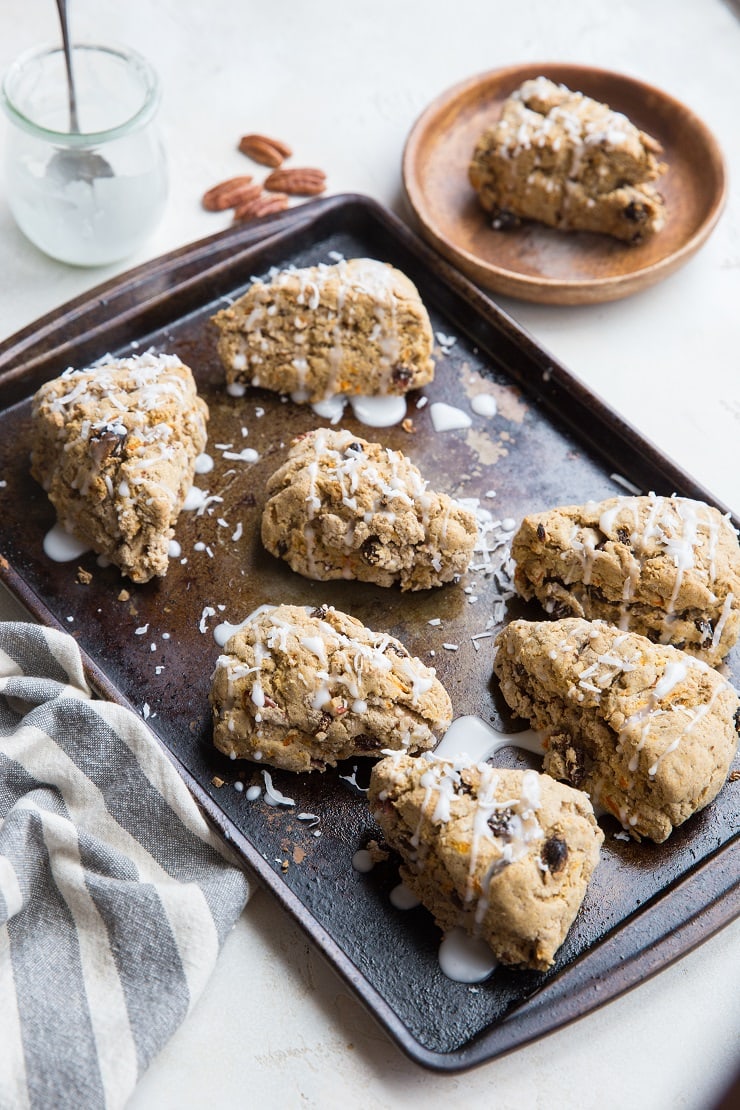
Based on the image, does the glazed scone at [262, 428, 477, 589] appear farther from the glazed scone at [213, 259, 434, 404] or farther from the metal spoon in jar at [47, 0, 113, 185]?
the metal spoon in jar at [47, 0, 113, 185]

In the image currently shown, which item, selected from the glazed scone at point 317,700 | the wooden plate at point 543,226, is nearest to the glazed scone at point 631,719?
the glazed scone at point 317,700

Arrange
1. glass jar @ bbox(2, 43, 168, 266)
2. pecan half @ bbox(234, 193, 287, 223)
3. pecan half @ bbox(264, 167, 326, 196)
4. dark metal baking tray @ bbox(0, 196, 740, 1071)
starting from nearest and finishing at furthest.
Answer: dark metal baking tray @ bbox(0, 196, 740, 1071) → glass jar @ bbox(2, 43, 168, 266) → pecan half @ bbox(234, 193, 287, 223) → pecan half @ bbox(264, 167, 326, 196)

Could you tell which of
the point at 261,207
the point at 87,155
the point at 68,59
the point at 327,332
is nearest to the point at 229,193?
the point at 261,207

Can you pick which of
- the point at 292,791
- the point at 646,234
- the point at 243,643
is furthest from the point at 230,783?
the point at 646,234

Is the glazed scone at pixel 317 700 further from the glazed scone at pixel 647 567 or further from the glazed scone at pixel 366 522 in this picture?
the glazed scone at pixel 647 567

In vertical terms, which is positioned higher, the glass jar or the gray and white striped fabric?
the glass jar

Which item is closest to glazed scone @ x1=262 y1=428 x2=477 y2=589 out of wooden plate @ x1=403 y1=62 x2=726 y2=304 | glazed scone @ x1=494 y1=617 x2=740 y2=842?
glazed scone @ x1=494 y1=617 x2=740 y2=842
